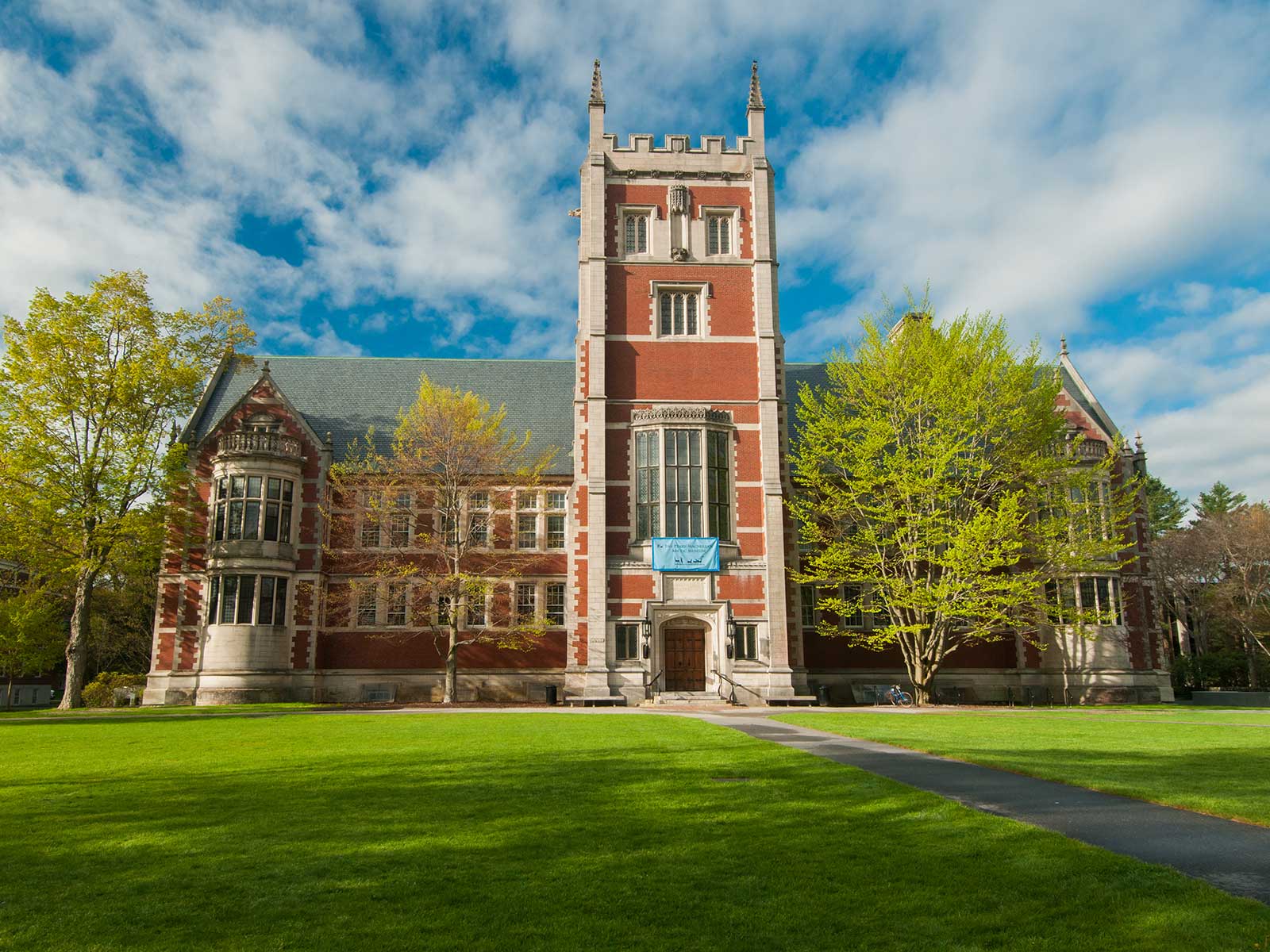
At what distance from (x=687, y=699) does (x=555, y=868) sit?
26013 mm

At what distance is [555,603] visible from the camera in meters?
37.9

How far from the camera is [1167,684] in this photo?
3853 centimetres

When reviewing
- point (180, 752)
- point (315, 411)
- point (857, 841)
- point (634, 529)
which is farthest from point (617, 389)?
point (857, 841)

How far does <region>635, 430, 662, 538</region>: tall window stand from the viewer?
33.4 metres

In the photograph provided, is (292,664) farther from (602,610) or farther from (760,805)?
(760,805)

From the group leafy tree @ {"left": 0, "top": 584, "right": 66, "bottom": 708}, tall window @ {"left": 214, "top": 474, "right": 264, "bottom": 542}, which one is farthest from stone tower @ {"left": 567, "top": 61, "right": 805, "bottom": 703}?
leafy tree @ {"left": 0, "top": 584, "right": 66, "bottom": 708}

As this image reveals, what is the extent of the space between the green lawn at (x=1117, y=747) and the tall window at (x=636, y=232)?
20048mm

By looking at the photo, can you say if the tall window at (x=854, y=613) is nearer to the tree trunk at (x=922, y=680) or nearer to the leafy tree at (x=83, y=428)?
the tree trunk at (x=922, y=680)

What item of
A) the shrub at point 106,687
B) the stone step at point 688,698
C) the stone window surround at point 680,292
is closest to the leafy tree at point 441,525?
the stone step at point 688,698

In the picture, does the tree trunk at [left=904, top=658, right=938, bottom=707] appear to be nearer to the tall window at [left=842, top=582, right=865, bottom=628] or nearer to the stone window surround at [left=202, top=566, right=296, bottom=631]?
the tall window at [left=842, top=582, right=865, bottom=628]

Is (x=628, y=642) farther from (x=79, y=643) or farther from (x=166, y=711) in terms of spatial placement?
(x=79, y=643)

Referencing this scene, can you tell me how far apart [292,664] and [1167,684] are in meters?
36.3

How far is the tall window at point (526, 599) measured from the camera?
1478 inches

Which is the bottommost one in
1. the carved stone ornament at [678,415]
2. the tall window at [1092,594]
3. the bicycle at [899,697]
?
the bicycle at [899,697]
